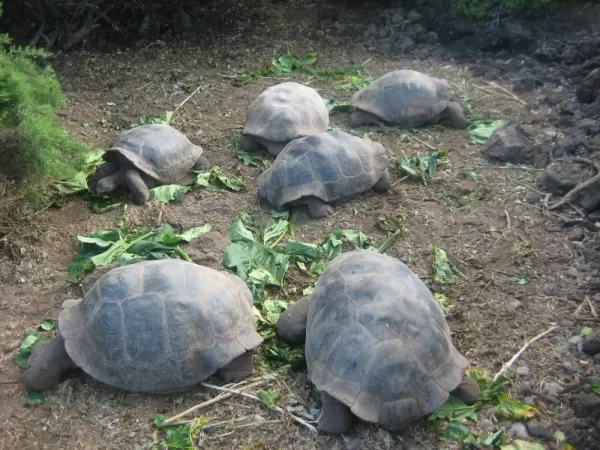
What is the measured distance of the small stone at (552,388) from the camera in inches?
155

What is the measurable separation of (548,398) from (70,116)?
19.8 ft

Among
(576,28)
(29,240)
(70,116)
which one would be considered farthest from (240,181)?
(576,28)

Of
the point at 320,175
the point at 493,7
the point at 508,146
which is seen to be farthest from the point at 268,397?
the point at 493,7

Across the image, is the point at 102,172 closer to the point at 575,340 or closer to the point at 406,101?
the point at 406,101

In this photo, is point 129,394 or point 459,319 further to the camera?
point 459,319

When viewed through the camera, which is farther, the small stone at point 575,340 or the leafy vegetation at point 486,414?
the small stone at point 575,340

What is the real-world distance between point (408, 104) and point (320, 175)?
1994 mm

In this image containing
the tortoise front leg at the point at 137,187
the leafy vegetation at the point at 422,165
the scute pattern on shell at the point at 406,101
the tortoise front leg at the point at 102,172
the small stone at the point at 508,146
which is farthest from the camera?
the scute pattern on shell at the point at 406,101

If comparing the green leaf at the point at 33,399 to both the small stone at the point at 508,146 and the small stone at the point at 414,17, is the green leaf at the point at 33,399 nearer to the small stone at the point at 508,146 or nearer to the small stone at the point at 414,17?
the small stone at the point at 508,146

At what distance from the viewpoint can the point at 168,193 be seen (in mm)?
6117

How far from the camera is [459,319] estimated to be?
453 cm

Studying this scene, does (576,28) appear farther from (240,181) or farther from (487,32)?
(240,181)

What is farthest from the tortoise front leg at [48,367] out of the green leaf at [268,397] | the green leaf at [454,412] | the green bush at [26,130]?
the green leaf at [454,412]

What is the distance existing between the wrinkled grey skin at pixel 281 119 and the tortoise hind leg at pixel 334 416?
3.49m
